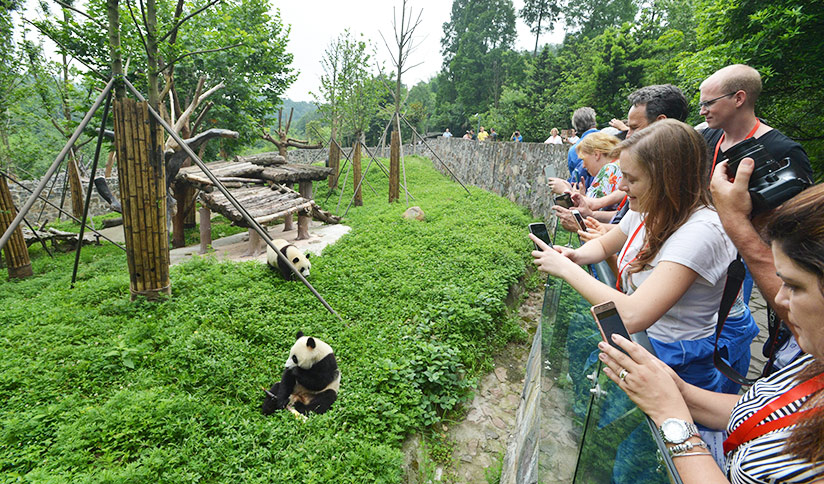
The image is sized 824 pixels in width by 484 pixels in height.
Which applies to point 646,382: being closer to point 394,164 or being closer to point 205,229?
point 205,229

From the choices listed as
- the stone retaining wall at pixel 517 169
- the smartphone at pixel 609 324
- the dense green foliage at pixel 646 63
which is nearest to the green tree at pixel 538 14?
the dense green foliage at pixel 646 63

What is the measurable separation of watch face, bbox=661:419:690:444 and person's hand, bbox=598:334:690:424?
19mm

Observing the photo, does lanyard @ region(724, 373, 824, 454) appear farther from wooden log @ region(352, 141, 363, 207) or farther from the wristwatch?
wooden log @ region(352, 141, 363, 207)

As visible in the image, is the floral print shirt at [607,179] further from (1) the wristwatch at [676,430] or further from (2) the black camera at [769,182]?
(1) the wristwatch at [676,430]

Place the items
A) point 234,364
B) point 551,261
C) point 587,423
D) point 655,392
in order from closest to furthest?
point 655,392
point 587,423
point 551,261
point 234,364

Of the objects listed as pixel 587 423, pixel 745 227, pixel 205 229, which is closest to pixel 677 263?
pixel 745 227

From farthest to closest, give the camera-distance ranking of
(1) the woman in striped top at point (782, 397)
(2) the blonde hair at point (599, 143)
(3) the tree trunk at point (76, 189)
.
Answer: (3) the tree trunk at point (76, 189)
(2) the blonde hair at point (599, 143)
(1) the woman in striped top at point (782, 397)

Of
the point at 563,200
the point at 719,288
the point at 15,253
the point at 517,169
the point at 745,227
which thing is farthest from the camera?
the point at 517,169

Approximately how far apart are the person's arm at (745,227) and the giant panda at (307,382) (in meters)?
2.85

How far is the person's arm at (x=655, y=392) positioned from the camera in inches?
35.9

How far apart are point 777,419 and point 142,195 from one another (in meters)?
5.04

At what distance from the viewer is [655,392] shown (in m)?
1.02

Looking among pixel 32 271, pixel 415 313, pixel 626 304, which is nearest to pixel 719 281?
pixel 626 304

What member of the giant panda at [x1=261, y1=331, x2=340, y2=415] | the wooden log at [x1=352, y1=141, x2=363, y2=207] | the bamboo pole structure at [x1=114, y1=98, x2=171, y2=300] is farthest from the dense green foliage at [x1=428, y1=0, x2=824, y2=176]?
the wooden log at [x1=352, y1=141, x2=363, y2=207]
